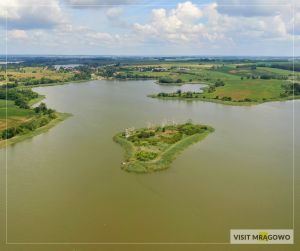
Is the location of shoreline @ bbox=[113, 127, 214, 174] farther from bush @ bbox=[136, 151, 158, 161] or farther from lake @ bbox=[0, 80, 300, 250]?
lake @ bbox=[0, 80, 300, 250]

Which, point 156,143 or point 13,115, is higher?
point 13,115

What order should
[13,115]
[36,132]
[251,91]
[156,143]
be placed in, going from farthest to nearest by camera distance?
[251,91], [13,115], [36,132], [156,143]

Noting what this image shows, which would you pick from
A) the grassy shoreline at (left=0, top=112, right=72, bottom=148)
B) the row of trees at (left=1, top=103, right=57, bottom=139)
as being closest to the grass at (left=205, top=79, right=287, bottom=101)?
the grassy shoreline at (left=0, top=112, right=72, bottom=148)

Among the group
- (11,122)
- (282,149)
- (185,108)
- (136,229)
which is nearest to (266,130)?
(282,149)

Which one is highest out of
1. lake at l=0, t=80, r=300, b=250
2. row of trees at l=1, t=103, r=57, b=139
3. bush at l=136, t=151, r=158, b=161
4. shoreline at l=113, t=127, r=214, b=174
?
row of trees at l=1, t=103, r=57, b=139

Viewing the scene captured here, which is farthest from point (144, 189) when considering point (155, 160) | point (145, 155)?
point (145, 155)

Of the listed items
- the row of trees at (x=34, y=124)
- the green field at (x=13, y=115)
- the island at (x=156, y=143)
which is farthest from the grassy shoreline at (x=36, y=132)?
the island at (x=156, y=143)

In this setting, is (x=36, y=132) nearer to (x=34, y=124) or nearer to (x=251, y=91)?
(x=34, y=124)
